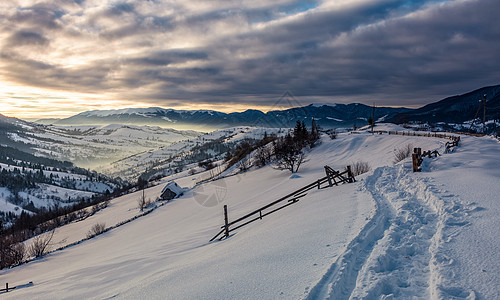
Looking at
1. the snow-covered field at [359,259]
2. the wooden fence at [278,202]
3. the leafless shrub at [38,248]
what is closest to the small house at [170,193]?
the leafless shrub at [38,248]

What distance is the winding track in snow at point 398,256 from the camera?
5074 millimetres

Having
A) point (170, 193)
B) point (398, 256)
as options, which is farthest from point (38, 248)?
point (398, 256)

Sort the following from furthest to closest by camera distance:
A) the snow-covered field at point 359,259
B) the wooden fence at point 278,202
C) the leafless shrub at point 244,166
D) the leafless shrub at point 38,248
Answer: the leafless shrub at point 244,166 < the leafless shrub at point 38,248 < the wooden fence at point 278,202 < the snow-covered field at point 359,259

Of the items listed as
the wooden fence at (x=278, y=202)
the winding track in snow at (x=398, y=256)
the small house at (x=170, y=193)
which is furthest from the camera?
the small house at (x=170, y=193)

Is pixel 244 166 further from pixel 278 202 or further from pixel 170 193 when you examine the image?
pixel 278 202

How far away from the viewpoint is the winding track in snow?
5.07m

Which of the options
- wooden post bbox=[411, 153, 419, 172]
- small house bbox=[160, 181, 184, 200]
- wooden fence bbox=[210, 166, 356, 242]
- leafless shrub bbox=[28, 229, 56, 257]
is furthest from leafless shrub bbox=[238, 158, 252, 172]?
wooden post bbox=[411, 153, 419, 172]

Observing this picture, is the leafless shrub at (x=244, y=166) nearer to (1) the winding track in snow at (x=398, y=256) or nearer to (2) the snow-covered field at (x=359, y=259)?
(2) the snow-covered field at (x=359, y=259)

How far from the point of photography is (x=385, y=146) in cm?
4716

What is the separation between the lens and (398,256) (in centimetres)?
644

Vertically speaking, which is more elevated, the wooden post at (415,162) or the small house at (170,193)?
the wooden post at (415,162)

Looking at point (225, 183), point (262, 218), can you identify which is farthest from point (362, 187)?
point (225, 183)

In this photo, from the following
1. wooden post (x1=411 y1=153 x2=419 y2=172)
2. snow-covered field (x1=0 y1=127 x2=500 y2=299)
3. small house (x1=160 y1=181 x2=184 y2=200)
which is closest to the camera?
snow-covered field (x1=0 y1=127 x2=500 y2=299)

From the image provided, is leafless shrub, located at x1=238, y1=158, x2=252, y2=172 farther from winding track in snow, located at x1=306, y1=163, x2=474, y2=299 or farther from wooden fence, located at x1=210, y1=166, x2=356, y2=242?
winding track in snow, located at x1=306, y1=163, x2=474, y2=299
